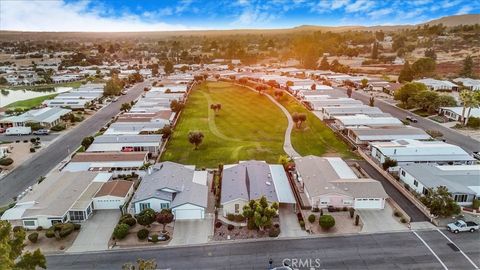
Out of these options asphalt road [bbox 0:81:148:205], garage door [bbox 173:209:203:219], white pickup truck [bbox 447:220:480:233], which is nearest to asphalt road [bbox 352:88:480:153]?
white pickup truck [bbox 447:220:480:233]

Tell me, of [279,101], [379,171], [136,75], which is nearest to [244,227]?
[379,171]

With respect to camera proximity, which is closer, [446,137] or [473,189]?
[473,189]

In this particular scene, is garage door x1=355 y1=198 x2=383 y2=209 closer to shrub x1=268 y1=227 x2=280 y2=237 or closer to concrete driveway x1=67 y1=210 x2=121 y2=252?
shrub x1=268 y1=227 x2=280 y2=237

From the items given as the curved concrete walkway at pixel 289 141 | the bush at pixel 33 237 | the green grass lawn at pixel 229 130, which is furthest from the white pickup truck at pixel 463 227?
the bush at pixel 33 237

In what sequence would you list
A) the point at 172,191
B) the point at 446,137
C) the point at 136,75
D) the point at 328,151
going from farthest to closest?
the point at 136,75
the point at 446,137
the point at 328,151
the point at 172,191

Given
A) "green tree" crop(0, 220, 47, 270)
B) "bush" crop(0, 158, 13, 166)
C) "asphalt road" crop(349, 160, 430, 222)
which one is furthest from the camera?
"bush" crop(0, 158, 13, 166)

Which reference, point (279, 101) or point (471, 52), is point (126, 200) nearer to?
point (279, 101)
